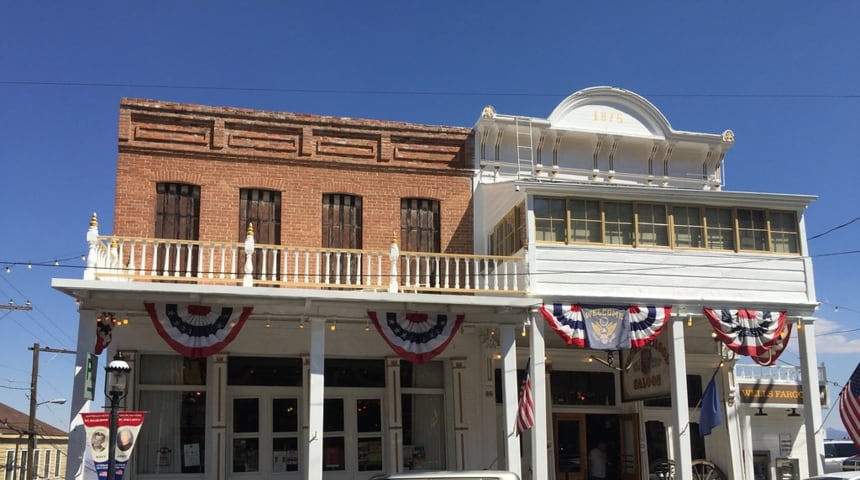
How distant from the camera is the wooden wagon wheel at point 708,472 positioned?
2069cm

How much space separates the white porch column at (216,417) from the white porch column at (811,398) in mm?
11979

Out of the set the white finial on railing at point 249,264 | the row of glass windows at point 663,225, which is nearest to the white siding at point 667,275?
the row of glass windows at point 663,225

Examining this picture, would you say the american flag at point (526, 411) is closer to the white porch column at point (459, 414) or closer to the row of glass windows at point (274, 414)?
the white porch column at point (459, 414)

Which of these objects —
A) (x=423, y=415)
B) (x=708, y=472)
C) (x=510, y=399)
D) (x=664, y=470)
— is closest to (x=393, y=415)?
(x=423, y=415)

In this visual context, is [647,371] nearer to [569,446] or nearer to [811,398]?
[569,446]

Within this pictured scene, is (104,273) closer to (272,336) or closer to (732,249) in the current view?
(272,336)

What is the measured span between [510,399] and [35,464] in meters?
44.6

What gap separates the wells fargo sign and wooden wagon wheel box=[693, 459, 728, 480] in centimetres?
185

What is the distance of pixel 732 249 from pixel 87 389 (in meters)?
12.9

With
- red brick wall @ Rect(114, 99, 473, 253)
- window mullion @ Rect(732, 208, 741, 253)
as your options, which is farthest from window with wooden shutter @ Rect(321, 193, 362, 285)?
window mullion @ Rect(732, 208, 741, 253)

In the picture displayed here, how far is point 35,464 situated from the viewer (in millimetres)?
51750

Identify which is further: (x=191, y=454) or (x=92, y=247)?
(x=191, y=454)

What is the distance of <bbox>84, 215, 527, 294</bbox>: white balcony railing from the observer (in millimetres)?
15445

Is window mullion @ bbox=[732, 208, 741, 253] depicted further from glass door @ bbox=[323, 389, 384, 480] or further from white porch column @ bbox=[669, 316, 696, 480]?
glass door @ bbox=[323, 389, 384, 480]
